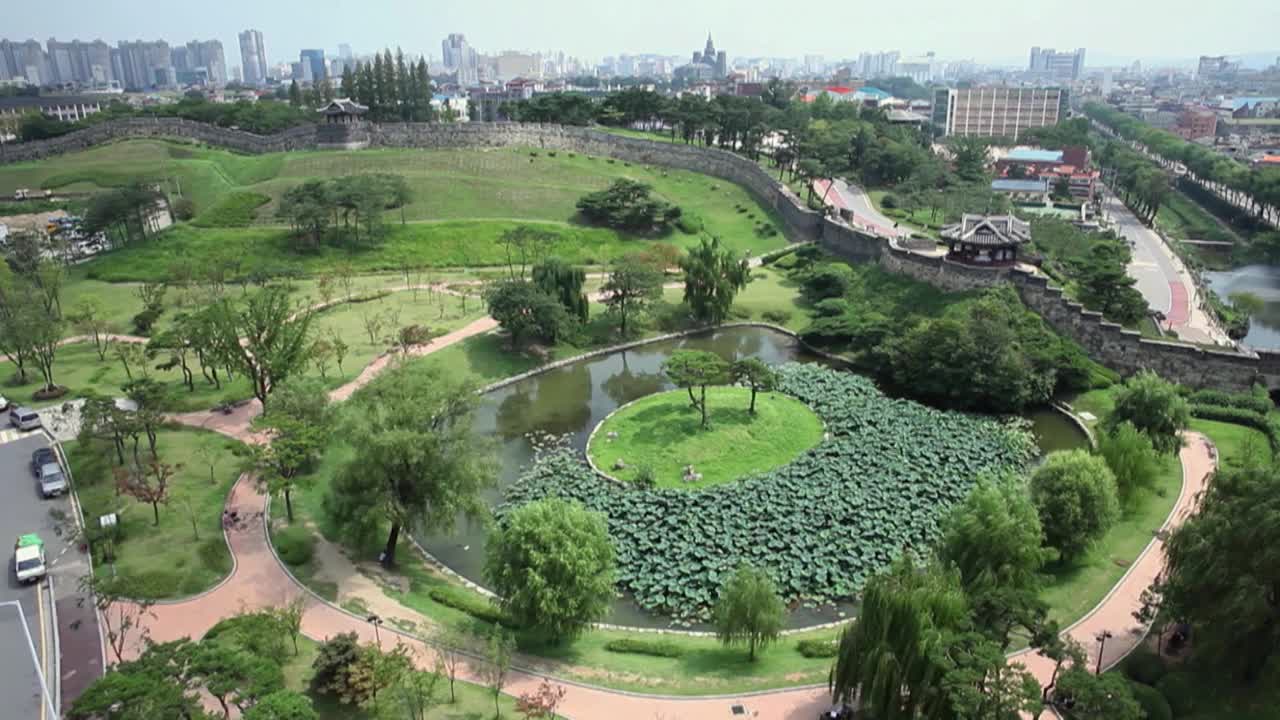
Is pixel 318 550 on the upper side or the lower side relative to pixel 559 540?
lower

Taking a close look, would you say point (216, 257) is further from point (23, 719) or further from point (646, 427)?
point (23, 719)

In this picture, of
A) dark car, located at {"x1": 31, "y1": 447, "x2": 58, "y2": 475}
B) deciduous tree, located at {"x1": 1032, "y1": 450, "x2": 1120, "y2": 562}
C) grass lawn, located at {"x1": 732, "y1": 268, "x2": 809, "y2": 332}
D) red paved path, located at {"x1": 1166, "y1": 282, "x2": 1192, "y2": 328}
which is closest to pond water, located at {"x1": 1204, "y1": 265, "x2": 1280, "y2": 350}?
red paved path, located at {"x1": 1166, "y1": 282, "x2": 1192, "y2": 328}

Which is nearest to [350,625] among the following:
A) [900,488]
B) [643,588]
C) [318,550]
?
[318,550]

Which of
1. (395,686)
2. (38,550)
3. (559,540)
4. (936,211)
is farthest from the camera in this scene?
(936,211)

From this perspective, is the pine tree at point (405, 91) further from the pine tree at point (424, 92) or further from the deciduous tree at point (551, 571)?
the deciduous tree at point (551, 571)

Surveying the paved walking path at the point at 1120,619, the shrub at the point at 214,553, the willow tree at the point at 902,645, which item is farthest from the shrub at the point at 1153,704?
the shrub at the point at 214,553

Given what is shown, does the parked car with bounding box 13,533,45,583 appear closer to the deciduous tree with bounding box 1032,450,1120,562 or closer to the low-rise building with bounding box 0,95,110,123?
the deciduous tree with bounding box 1032,450,1120,562

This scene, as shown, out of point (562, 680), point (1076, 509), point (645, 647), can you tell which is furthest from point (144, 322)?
point (1076, 509)
